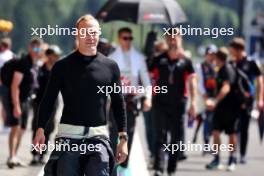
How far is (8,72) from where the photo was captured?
14.9 metres

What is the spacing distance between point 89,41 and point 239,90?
25.6ft

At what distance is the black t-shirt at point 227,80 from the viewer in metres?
15.9

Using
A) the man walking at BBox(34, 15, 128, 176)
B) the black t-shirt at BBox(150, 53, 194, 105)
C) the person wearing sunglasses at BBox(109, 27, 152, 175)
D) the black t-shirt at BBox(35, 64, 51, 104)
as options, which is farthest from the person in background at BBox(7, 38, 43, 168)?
the man walking at BBox(34, 15, 128, 176)

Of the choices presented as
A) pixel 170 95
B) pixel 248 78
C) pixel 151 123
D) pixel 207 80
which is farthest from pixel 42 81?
pixel 207 80

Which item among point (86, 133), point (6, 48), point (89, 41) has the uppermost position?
point (6, 48)

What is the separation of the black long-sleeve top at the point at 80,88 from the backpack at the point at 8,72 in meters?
6.13

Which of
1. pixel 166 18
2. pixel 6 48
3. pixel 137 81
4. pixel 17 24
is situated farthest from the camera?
pixel 17 24

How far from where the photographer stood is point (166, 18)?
48.3 ft

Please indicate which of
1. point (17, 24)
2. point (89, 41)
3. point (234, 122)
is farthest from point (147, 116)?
point (17, 24)

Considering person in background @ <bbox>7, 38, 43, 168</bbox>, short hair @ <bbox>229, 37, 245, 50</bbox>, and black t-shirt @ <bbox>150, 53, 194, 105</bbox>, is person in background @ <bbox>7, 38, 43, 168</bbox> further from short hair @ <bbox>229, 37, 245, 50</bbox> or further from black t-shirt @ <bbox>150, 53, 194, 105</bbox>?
short hair @ <bbox>229, 37, 245, 50</bbox>

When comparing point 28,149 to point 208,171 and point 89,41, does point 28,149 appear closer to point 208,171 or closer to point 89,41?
point 208,171

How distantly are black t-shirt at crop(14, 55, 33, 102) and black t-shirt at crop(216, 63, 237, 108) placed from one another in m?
2.67

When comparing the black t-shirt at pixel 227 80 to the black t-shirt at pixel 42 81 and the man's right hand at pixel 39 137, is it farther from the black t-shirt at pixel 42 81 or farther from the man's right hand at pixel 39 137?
the man's right hand at pixel 39 137

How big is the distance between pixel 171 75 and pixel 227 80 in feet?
7.28
